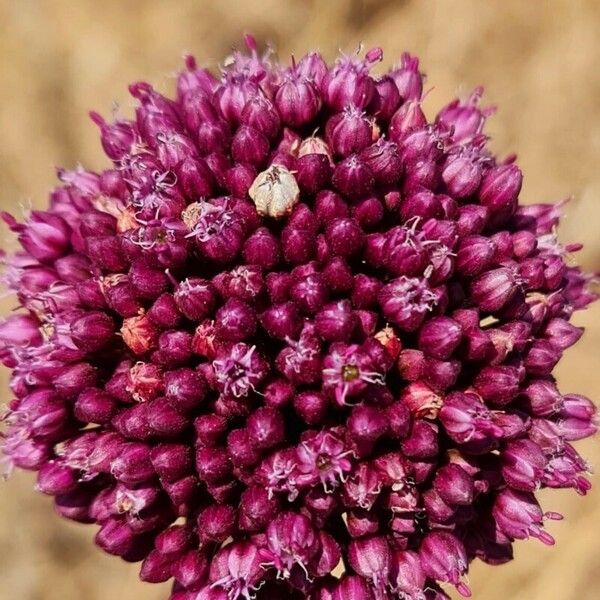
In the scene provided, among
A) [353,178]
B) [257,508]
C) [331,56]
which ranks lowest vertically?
[257,508]

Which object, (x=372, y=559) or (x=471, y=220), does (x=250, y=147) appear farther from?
(x=372, y=559)

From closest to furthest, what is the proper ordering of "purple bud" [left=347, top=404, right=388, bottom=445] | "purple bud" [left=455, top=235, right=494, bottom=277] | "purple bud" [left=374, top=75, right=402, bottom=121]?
"purple bud" [left=347, top=404, right=388, bottom=445]
"purple bud" [left=455, top=235, right=494, bottom=277]
"purple bud" [left=374, top=75, right=402, bottom=121]

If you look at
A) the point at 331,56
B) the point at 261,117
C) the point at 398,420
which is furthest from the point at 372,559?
the point at 331,56

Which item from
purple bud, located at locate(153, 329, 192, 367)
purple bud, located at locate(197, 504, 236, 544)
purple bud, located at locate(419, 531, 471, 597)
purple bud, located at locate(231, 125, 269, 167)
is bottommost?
purple bud, located at locate(419, 531, 471, 597)

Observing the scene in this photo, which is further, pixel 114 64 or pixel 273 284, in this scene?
pixel 114 64

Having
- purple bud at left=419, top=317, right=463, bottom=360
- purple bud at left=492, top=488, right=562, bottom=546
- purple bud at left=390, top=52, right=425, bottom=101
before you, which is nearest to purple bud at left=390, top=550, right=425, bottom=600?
purple bud at left=492, top=488, right=562, bottom=546

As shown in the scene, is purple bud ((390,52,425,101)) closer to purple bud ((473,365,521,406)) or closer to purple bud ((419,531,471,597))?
purple bud ((473,365,521,406))

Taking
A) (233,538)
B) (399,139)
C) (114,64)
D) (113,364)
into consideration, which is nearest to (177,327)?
(113,364)

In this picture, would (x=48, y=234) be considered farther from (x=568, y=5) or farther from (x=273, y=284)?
(x=568, y=5)
